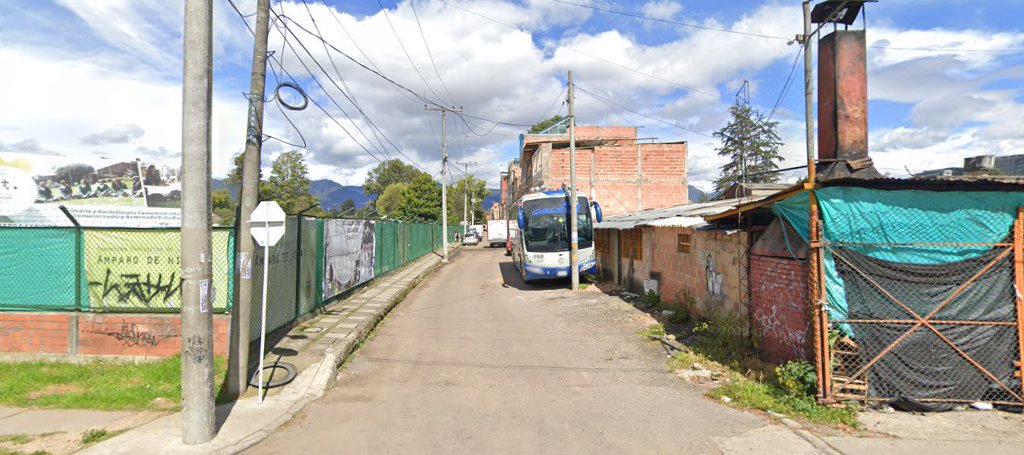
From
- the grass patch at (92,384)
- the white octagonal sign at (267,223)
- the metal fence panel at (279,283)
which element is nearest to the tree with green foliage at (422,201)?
the metal fence panel at (279,283)

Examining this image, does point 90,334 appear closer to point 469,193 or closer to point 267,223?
point 267,223

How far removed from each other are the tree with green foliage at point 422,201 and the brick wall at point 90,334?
47534mm

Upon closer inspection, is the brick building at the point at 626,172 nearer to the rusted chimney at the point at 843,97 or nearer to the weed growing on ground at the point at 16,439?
the rusted chimney at the point at 843,97

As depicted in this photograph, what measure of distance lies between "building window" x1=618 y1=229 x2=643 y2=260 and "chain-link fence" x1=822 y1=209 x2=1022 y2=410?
352 inches

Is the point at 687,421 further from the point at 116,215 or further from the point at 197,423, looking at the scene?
the point at 116,215

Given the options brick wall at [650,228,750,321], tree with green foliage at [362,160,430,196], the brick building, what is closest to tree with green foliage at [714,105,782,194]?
the brick building

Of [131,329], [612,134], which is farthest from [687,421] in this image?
[612,134]

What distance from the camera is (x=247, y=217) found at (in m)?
6.32

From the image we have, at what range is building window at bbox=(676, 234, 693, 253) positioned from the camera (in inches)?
441

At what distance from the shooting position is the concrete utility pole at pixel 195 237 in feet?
15.6

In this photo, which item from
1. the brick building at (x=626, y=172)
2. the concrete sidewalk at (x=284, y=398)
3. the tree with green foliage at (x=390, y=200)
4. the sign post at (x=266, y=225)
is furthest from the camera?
the tree with green foliage at (x=390, y=200)

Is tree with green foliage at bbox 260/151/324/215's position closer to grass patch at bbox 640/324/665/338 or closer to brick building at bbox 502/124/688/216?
brick building at bbox 502/124/688/216

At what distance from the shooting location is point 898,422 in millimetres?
5262

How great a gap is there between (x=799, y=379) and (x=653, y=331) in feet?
13.7
